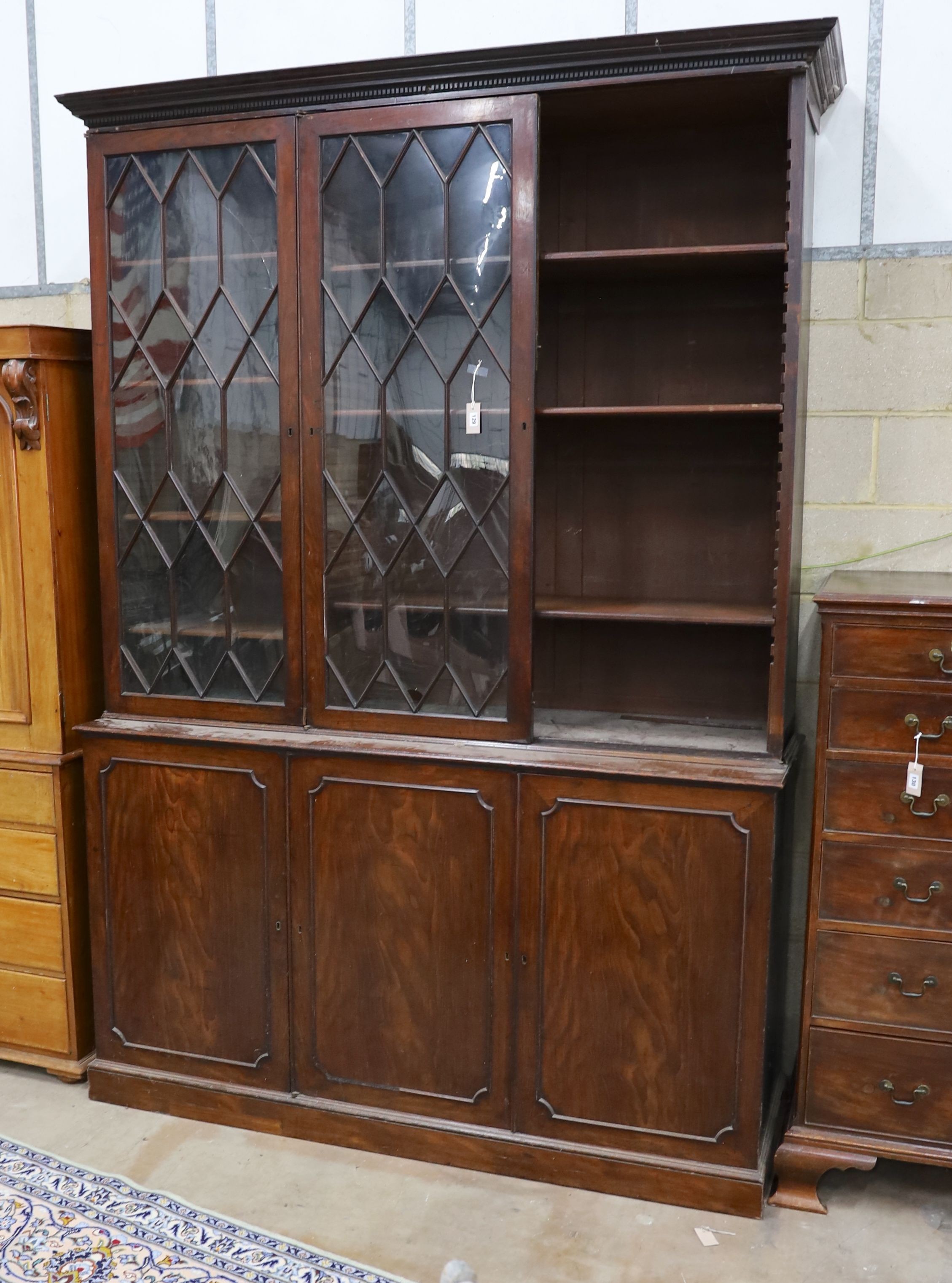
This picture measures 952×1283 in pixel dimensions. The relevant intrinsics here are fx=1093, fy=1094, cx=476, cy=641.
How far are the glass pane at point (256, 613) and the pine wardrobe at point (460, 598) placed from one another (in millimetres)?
10

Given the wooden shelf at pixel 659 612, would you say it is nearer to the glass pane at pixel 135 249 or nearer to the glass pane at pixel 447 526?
the glass pane at pixel 447 526

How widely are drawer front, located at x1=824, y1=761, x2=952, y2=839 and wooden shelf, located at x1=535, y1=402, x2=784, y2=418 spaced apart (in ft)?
2.52

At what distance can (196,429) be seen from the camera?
2.70 m

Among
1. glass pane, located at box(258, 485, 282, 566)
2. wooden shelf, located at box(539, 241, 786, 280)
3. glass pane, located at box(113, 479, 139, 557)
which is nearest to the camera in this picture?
wooden shelf, located at box(539, 241, 786, 280)

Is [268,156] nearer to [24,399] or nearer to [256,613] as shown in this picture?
[24,399]

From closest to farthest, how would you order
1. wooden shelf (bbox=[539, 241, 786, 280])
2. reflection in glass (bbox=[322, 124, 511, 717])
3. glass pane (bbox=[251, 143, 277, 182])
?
wooden shelf (bbox=[539, 241, 786, 280])
reflection in glass (bbox=[322, 124, 511, 717])
glass pane (bbox=[251, 143, 277, 182])

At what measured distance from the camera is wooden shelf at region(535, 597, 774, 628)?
2.42 metres

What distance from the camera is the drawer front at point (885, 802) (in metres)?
2.25

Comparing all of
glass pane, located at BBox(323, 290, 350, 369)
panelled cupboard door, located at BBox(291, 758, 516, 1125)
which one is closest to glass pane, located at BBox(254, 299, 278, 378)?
glass pane, located at BBox(323, 290, 350, 369)

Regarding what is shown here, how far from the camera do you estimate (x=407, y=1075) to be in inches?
105

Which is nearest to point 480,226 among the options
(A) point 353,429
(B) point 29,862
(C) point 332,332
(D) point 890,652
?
(C) point 332,332

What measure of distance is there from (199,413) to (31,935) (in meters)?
1.49

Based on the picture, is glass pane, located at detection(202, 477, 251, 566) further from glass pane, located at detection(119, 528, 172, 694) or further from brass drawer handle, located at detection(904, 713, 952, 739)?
brass drawer handle, located at detection(904, 713, 952, 739)

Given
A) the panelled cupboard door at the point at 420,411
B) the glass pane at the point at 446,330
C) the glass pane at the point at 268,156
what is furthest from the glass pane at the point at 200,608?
the glass pane at the point at 268,156
